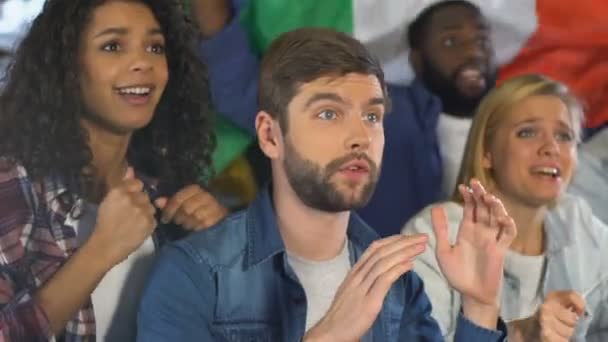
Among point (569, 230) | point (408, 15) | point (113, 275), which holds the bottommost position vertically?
point (569, 230)

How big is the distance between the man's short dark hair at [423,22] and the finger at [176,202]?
357 millimetres

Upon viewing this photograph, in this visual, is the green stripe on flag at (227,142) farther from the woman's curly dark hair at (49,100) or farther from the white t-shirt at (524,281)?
the white t-shirt at (524,281)

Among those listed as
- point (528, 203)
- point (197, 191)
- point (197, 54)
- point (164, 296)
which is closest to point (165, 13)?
point (197, 54)

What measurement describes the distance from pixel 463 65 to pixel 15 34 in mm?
488

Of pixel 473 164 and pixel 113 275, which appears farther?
pixel 473 164

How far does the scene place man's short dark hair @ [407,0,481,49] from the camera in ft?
3.79

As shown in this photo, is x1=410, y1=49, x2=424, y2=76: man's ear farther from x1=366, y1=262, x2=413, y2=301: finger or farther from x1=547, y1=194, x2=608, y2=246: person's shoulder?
x1=366, y1=262, x2=413, y2=301: finger

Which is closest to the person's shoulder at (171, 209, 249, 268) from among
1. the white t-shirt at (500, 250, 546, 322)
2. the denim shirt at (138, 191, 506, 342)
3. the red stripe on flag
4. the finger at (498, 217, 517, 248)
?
the denim shirt at (138, 191, 506, 342)

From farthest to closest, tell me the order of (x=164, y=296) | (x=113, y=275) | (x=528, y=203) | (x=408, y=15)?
(x=408, y=15) < (x=528, y=203) < (x=113, y=275) < (x=164, y=296)

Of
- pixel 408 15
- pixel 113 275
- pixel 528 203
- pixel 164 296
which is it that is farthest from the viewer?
pixel 408 15

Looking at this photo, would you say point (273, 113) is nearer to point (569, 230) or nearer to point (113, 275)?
point (113, 275)

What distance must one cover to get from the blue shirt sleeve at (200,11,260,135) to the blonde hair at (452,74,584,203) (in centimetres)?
23

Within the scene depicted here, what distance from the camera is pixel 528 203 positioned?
105cm

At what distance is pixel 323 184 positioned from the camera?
2.74ft
